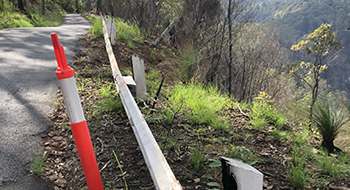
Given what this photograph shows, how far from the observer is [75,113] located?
4.87 feet

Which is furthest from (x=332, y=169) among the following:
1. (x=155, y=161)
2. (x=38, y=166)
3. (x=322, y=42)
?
(x=322, y=42)

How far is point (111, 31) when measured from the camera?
5.57m

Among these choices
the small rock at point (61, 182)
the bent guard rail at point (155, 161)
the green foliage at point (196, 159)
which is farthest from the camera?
the green foliage at point (196, 159)

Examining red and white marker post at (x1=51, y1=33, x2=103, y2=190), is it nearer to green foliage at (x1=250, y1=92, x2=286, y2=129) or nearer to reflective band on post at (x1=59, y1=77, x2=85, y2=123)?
reflective band on post at (x1=59, y1=77, x2=85, y2=123)

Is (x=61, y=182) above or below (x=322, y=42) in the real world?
below

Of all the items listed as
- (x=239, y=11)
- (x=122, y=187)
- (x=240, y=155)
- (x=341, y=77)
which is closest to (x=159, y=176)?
(x=122, y=187)

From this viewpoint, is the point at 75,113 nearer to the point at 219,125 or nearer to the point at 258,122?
the point at 219,125

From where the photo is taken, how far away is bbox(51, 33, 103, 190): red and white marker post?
1.40 metres

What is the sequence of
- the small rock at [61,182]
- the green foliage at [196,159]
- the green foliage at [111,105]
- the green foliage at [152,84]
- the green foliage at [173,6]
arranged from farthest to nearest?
1. the green foliage at [173,6]
2. the green foliage at [152,84]
3. the green foliage at [111,105]
4. the green foliage at [196,159]
5. the small rock at [61,182]

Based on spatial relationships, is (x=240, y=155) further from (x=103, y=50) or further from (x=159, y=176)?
(x=103, y=50)

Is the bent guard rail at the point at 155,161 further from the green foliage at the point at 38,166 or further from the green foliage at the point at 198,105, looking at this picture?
the green foliage at the point at 198,105

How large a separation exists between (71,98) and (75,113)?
0.34ft

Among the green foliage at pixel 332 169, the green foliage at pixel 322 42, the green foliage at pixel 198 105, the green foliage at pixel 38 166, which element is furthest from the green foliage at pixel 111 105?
the green foliage at pixel 322 42

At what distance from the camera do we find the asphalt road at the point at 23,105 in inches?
77.6
